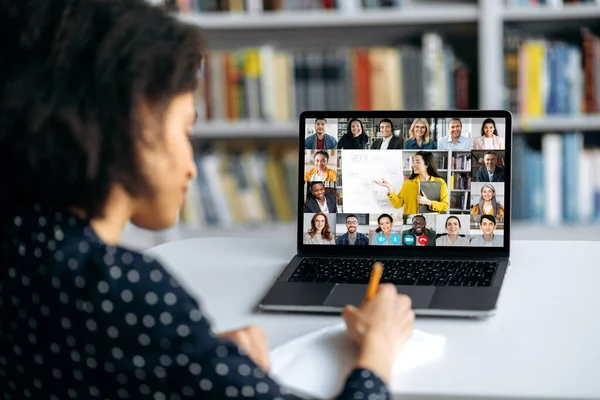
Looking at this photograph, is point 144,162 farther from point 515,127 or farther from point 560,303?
point 515,127

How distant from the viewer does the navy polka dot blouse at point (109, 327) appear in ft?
2.76

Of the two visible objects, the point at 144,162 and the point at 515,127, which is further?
the point at 515,127

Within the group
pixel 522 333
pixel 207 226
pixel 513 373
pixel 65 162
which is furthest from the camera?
pixel 207 226

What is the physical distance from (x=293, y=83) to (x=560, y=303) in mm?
1689

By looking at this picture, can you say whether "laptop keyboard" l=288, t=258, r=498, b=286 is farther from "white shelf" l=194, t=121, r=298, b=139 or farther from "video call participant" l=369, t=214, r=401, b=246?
"white shelf" l=194, t=121, r=298, b=139

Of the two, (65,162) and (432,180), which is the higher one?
(65,162)

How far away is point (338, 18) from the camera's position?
109 inches

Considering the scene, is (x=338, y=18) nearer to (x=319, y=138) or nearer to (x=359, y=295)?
(x=319, y=138)

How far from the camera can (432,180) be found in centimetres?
146

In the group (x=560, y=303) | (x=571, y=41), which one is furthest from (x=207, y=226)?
(x=560, y=303)

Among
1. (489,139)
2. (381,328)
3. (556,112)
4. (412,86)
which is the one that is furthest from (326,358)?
(556,112)

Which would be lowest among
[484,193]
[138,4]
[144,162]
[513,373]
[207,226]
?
[207,226]

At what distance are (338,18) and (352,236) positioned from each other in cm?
143

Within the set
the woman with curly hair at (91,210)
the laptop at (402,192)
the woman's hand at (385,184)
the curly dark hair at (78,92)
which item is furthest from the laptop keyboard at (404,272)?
the curly dark hair at (78,92)
